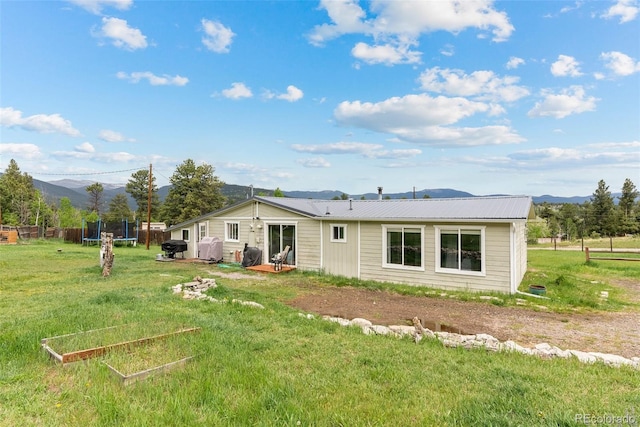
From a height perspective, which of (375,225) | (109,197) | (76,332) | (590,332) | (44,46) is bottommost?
(590,332)

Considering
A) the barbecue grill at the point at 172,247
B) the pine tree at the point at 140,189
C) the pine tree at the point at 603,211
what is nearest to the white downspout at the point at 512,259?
the barbecue grill at the point at 172,247

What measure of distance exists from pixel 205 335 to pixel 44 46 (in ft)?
56.7

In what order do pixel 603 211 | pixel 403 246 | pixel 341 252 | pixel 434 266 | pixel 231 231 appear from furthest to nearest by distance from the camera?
1. pixel 603 211
2. pixel 231 231
3. pixel 341 252
4. pixel 403 246
5. pixel 434 266

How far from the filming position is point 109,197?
177 ft

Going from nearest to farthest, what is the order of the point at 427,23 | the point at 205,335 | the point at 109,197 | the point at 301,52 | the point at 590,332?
the point at 205,335 → the point at 590,332 → the point at 427,23 → the point at 301,52 → the point at 109,197

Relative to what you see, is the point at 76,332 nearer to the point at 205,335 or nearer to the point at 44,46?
the point at 205,335

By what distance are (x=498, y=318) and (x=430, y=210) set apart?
4.54 metres

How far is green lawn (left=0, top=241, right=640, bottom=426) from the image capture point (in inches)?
110

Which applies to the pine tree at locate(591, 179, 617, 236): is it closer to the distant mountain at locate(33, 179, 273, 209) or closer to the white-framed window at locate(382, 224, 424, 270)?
the distant mountain at locate(33, 179, 273, 209)

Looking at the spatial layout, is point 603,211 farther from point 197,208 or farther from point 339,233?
point 197,208

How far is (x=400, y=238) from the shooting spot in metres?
10.8

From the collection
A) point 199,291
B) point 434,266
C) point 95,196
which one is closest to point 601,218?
point 434,266

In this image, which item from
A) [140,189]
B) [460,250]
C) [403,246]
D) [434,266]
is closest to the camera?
[460,250]

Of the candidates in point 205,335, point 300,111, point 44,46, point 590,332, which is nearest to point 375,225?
point 590,332
